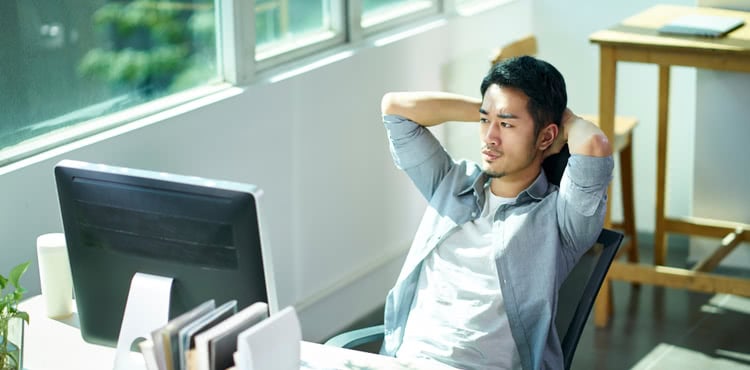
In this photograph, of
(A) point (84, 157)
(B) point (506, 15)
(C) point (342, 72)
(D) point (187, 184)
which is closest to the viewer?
(D) point (187, 184)

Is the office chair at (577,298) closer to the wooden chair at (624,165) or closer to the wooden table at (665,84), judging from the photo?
the wooden table at (665,84)

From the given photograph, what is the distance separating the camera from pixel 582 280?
2.43 metres

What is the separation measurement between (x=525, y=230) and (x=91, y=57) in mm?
1149

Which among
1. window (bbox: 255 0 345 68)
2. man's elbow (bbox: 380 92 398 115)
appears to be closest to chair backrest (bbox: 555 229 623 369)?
man's elbow (bbox: 380 92 398 115)

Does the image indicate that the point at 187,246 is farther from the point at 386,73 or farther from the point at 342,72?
the point at 386,73

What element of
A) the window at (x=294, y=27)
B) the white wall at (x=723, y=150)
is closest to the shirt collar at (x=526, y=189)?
the window at (x=294, y=27)

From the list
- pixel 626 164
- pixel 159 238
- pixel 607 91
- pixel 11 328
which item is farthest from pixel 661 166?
pixel 11 328

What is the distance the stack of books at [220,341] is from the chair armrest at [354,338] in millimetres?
571

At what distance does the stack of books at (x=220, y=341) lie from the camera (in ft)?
5.32

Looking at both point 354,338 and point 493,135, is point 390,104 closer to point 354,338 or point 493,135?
point 493,135

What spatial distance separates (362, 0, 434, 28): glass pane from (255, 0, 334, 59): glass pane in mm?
207

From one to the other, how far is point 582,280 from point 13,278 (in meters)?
1.16

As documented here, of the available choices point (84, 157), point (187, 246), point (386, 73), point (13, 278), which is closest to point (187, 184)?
point (187, 246)

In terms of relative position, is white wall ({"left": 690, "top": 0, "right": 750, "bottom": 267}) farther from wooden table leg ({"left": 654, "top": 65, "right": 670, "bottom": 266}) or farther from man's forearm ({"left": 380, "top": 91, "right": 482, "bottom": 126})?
man's forearm ({"left": 380, "top": 91, "right": 482, "bottom": 126})
